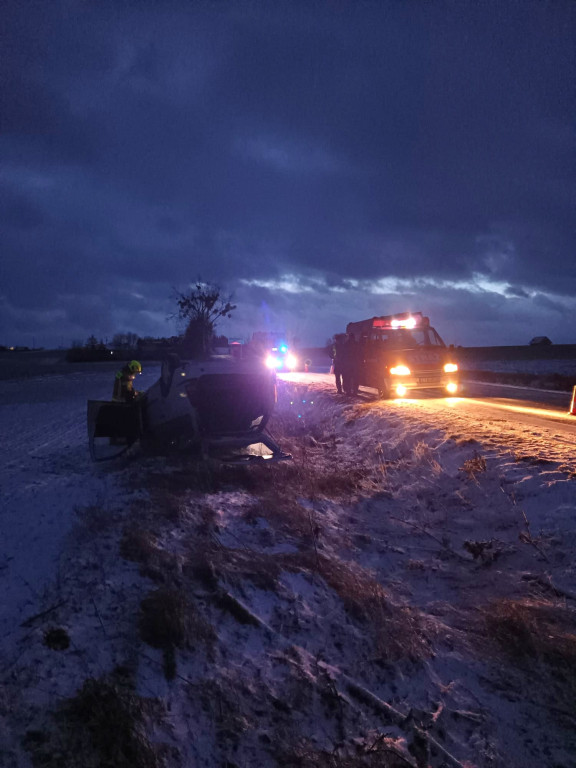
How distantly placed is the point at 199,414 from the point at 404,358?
8000mm

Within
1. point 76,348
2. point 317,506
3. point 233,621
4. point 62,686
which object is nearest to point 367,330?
point 317,506

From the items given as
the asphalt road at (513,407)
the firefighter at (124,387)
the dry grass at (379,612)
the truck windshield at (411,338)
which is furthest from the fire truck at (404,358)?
the dry grass at (379,612)

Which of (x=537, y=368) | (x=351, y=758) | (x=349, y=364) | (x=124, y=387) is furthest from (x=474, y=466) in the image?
(x=537, y=368)

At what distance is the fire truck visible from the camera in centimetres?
1485

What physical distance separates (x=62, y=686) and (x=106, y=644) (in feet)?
1.46

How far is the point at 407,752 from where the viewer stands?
9.91 feet

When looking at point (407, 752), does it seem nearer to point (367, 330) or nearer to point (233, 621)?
point (233, 621)

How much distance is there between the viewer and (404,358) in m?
14.9

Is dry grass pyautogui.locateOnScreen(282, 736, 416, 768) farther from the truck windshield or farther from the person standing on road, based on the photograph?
the person standing on road

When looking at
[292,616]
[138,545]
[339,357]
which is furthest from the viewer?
[339,357]

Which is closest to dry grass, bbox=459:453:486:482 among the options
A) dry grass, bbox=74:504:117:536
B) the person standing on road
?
dry grass, bbox=74:504:117:536

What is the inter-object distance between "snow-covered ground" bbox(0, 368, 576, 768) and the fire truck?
6843 millimetres

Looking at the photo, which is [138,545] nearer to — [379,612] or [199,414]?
[379,612]

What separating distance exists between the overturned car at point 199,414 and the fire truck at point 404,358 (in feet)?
22.3
